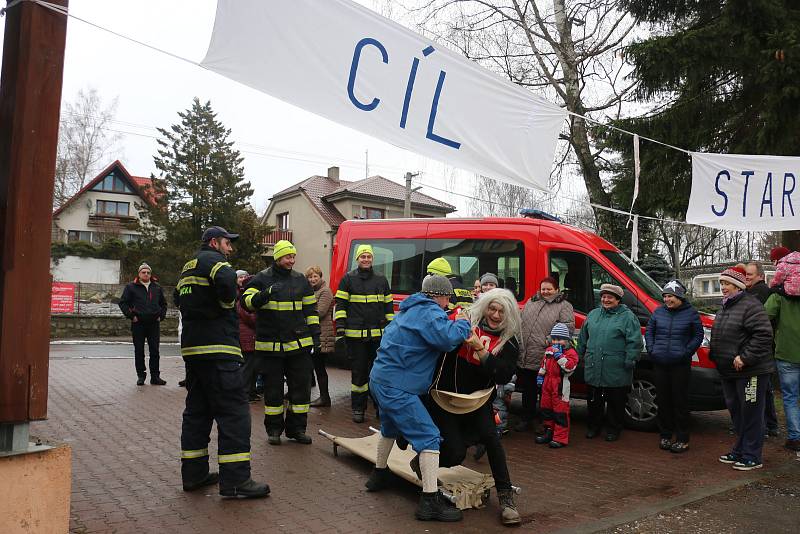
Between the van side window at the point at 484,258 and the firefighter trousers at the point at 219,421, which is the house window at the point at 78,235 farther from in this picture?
the firefighter trousers at the point at 219,421

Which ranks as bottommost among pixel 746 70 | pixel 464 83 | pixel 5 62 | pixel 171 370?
pixel 171 370

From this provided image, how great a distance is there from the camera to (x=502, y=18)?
16.6 metres

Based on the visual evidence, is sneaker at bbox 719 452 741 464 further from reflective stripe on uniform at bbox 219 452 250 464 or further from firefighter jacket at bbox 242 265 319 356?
reflective stripe on uniform at bbox 219 452 250 464

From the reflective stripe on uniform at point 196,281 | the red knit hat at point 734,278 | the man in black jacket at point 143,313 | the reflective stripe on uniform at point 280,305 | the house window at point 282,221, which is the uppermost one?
the house window at point 282,221

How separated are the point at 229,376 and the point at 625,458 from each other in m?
4.17

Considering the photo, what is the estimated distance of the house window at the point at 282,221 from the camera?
47.8m

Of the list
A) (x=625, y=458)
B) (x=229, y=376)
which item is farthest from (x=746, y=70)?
(x=229, y=376)

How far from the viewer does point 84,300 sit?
24828mm

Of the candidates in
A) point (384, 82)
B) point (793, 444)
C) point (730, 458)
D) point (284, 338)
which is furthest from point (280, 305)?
point (793, 444)

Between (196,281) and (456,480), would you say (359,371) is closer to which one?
(456,480)

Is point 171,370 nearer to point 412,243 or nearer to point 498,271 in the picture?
point 412,243

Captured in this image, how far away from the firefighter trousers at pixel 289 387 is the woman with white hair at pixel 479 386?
2.15 meters

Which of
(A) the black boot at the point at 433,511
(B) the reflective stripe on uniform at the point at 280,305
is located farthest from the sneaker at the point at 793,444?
(B) the reflective stripe on uniform at the point at 280,305

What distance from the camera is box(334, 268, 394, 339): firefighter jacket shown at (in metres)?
8.02
